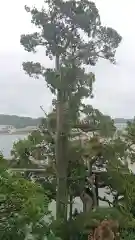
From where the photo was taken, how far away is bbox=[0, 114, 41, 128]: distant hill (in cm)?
433

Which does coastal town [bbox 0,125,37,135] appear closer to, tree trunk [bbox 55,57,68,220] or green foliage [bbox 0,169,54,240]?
tree trunk [bbox 55,57,68,220]

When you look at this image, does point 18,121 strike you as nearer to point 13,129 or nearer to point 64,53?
point 13,129

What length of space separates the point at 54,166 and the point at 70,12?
1.67m

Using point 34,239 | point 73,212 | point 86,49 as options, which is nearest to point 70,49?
point 86,49

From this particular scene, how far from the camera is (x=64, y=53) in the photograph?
13.8 ft

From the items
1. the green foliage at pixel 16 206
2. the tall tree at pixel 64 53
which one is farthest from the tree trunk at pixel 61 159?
the green foliage at pixel 16 206

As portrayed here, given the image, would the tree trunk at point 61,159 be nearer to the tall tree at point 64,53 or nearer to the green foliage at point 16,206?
the tall tree at point 64,53

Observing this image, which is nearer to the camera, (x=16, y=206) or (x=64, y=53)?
(x=16, y=206)

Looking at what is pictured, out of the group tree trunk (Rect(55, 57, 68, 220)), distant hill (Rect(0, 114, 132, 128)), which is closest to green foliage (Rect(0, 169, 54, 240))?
tree trunk (Rect(55, 57, 68, 220))

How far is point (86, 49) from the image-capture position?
4.26 metres

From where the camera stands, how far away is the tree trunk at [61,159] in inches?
162

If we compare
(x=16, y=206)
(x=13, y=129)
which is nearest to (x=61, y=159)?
(x=13, y=129)

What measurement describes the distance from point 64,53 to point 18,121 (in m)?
0.95

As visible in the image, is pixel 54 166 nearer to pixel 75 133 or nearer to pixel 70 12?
pixel 75 133
